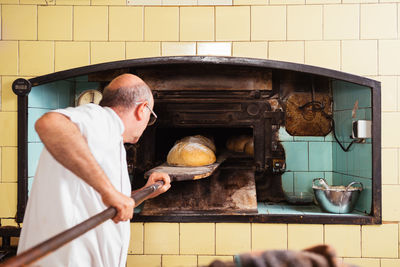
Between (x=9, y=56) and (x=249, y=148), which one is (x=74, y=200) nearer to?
(x=9, y=56)

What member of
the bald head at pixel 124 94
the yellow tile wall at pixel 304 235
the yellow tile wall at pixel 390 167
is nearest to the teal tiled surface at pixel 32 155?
the bald head at pixel 124 94

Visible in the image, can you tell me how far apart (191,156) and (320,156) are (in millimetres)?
972

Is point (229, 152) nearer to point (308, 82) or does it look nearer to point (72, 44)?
point (308, 82)

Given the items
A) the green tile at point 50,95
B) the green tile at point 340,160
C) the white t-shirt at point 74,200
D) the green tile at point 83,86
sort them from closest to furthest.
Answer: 1. the white t-shirt at point 74,200
2. the green tile at point 50,95
3. the green tile at point 340,160
4. the green tile at point 83,86

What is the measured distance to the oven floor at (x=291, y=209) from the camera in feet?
7.22

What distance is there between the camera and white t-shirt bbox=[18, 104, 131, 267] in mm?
1313

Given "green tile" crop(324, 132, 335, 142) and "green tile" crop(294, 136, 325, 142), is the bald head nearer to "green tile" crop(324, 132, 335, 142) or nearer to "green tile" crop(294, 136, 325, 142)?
"green tile" crop(294, 136, 325, 142)

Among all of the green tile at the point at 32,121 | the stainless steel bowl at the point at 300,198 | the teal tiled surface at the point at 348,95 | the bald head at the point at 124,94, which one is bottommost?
the stainless steel bowl at the point at 300,198

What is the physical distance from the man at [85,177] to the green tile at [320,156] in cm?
148

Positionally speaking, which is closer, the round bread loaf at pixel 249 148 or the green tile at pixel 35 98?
the green tile at pixel 35 98

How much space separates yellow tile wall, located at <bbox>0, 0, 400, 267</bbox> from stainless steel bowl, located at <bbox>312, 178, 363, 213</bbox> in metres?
0.12

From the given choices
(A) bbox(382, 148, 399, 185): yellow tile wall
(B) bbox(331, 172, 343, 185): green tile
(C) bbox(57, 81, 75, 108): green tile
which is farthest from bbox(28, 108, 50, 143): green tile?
(A) bbox(382, 148, 399, 185): yellow tile wall

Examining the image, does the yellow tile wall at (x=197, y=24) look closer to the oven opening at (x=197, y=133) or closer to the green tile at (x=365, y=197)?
the oven opening at (x=197, y=133)

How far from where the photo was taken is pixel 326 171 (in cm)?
260
